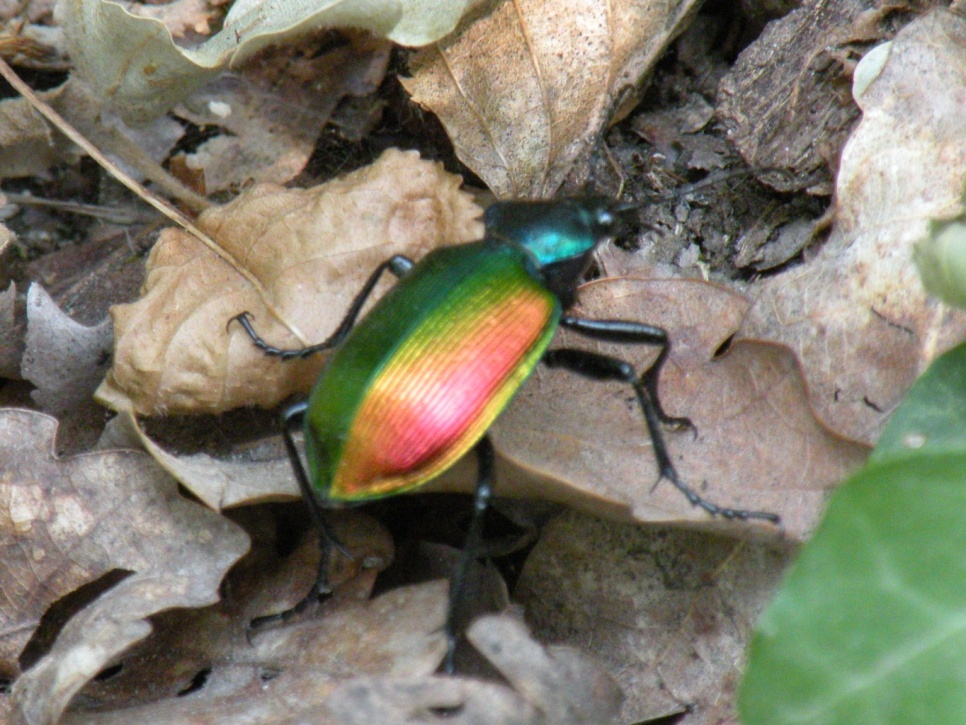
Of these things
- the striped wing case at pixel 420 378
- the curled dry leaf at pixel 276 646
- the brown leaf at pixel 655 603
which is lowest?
the curled dry leaf at pixel 276 646

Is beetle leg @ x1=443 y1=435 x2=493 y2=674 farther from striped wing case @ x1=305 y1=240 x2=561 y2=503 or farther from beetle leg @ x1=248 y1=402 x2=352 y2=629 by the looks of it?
beetle leg @ x1=248 y1=402 x2=352 y2=629

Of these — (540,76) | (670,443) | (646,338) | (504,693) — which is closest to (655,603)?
(670,443)

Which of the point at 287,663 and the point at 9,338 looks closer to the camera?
the point at 287,663

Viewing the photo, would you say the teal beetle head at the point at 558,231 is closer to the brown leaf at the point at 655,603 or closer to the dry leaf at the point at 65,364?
the brown leaf at the point at 655,603

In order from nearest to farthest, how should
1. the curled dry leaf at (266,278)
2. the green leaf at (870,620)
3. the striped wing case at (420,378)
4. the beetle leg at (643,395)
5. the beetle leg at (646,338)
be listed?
the green leaf at (870,620)
the striped wing case at (420,378)
the beetle leg at (643,395)
the beetle leg at (646,338)
the curled dry leaf at (266,278)

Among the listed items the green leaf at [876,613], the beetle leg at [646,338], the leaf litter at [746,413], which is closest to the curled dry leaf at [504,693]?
the leaf litter at [746,413]

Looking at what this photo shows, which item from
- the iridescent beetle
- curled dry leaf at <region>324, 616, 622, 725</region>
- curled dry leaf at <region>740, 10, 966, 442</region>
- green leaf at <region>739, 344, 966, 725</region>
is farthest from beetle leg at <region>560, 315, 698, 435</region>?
green leaf at <region>739, 344, 966, 725</region>

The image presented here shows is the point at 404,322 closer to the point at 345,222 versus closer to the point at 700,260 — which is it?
the point at 345,222

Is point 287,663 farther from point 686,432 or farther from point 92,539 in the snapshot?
point 686,432
